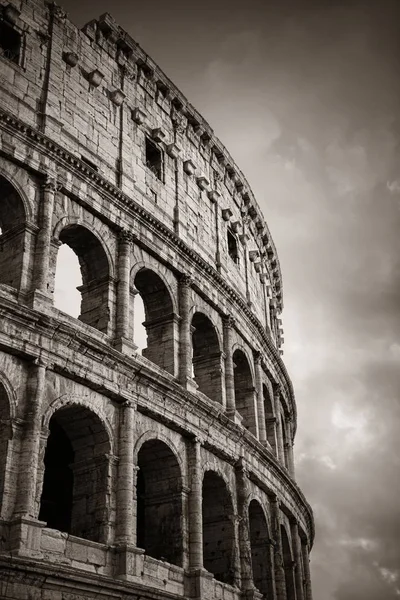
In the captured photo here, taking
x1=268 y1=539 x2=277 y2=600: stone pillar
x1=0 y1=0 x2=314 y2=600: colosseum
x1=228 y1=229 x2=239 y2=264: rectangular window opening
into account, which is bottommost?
x1=268 y1=539 x2=277 y2=600: stone pillar

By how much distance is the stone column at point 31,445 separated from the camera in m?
13.6

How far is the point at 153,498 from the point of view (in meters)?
17.9

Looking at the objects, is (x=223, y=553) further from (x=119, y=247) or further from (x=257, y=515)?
(x=119, y=247)

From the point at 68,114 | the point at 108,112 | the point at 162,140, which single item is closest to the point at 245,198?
the point at 162,140

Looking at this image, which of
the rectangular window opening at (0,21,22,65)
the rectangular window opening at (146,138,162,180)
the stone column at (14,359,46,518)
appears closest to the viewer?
the stone column at (14,359,46,518)

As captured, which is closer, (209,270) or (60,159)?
(60,159)

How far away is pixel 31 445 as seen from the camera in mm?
14148

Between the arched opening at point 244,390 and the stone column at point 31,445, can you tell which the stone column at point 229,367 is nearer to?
the arched opening at point 244,390

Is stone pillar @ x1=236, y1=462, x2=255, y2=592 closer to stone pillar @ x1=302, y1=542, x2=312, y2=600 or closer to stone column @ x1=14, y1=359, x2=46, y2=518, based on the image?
stone pillar @ x1=302, y1=542, x2=312, y2=600

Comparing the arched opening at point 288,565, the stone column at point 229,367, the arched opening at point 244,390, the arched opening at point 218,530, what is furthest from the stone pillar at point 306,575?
the stone column at point 229,367

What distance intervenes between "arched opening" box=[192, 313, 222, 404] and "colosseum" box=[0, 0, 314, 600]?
6 cm

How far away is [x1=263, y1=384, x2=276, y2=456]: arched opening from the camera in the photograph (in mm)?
25812

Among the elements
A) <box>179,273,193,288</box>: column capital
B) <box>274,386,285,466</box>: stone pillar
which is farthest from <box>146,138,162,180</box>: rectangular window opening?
<box>274,386,285,466</box>: stone pillar

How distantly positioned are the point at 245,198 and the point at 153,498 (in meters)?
13.3
